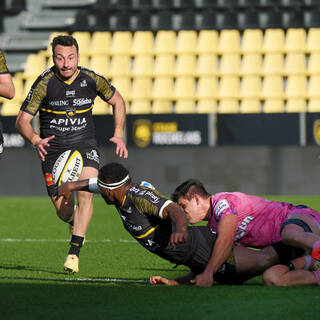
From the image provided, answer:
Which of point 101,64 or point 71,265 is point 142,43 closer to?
point 101,64

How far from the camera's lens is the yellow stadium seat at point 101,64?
1945 cm

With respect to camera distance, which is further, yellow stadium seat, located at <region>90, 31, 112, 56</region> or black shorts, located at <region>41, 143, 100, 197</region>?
yellow stadium seat, located at <region>90, 31, 112, 56</region>

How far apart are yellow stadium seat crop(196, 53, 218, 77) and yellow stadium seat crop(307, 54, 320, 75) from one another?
2.02m

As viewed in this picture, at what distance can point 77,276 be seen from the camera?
21.8 feet

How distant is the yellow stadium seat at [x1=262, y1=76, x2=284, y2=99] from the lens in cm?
1869

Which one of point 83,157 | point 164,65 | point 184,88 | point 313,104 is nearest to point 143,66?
point 164,65

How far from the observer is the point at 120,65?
19625 mm

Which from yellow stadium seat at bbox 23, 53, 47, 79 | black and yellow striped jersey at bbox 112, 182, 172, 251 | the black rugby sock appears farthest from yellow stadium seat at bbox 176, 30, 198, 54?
black and yellow striped jersey at bbox 112, 182, 172, 251

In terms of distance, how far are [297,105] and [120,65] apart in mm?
4058

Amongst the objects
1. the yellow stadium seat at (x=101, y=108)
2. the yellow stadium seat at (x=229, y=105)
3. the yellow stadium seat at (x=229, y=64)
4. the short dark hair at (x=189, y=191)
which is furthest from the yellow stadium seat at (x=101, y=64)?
the short dark hair at (x=189, y=191)

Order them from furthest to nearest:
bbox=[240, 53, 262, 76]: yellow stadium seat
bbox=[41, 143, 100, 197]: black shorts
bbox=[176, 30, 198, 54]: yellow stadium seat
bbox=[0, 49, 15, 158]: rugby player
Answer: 1. bbox=[176, 30, 198, 54]: yellow stadium seat
2. bbox=[240, 53, 262, 76]: yellow stadium seat
3. bbox=[41, 143, 100, 197]: black shorts
4. bbox=[0, 49, 15, 158]: rugby player

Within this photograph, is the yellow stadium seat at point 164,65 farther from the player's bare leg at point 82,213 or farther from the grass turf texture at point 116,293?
the player's bare leg at point 82,213

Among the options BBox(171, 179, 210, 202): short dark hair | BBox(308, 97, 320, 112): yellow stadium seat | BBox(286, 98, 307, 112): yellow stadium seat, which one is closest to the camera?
BBox(171, 179, 210, 202): short dark hair

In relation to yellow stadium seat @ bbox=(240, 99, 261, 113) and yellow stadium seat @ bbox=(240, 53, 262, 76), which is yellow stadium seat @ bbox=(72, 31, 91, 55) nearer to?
yellow stadium seat @ bbox=(240, 53, 262, 76)
